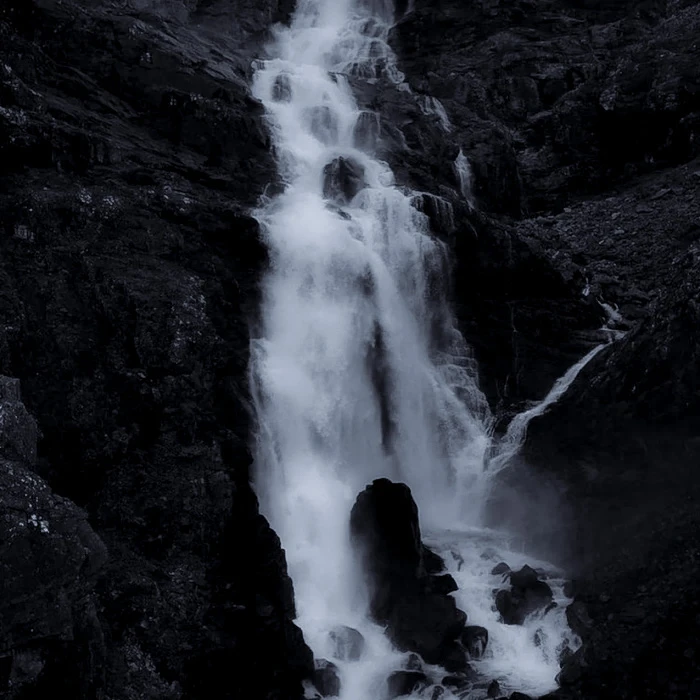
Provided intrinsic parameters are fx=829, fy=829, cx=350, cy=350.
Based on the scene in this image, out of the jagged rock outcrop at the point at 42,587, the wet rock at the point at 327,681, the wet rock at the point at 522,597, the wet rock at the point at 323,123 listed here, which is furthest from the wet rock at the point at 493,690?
the wet rock at the point at 323,123

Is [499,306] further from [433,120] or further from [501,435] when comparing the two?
[433,120]

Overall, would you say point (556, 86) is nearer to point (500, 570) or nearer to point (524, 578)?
point (500, 570)

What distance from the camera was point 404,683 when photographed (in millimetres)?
21578

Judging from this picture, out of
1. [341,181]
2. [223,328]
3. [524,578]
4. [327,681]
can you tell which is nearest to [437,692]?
[327,681]

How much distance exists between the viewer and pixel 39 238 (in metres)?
27.3

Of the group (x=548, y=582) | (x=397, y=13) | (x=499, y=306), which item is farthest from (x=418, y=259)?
(x=397, y=13)

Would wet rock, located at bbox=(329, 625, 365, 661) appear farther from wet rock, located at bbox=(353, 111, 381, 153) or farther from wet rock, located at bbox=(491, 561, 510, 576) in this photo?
wet rock, located at bbox=(353, 111, 381, 153)

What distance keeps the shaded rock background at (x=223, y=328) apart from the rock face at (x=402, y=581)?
3.09 metres

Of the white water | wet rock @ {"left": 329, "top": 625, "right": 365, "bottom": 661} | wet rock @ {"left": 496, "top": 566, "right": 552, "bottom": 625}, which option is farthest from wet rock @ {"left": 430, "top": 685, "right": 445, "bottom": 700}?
wet rock @ {"left": 496, "top": 566, "right": 552, "bottom": 625}

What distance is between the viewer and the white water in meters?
24.4

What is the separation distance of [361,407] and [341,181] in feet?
39.4

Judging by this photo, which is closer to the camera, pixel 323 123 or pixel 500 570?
pixel 500 570

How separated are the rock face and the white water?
52cm

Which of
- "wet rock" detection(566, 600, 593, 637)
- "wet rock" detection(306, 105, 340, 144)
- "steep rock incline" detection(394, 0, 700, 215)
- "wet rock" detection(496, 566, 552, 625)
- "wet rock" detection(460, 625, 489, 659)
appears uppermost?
"steep rock incline" detection(394, 0, 700, 215)
